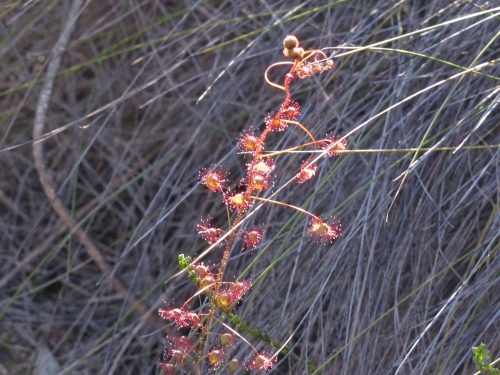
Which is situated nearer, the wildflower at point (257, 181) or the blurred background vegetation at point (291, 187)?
the wildflower at point (257, 181)

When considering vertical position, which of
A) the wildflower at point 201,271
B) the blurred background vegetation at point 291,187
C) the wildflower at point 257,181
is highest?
the wildflower at point 257,181

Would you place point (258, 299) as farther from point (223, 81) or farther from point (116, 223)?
point (116, 223)

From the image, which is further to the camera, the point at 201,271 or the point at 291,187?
the point at 291,187

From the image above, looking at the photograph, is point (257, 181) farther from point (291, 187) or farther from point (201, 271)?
point (291, 187)

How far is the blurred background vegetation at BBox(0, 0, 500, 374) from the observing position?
153cm

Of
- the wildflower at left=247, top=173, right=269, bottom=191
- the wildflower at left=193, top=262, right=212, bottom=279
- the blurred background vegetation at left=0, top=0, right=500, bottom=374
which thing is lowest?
the blurred background vegetation at left=0, top=0, right=500, bottom=374

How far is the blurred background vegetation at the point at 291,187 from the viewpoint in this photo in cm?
153

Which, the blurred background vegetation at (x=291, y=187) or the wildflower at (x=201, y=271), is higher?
Answer: the wildflower at (x=201, y=271)

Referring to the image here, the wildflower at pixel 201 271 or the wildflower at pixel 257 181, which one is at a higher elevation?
the wildflower at pixel 257 181

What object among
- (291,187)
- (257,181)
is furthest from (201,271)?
(291,187)

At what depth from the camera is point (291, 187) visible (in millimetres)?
1765

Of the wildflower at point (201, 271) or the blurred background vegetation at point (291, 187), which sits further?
the blurred background vegetation at point (291, 187)

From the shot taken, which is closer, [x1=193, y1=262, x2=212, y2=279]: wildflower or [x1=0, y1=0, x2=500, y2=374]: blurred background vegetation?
[x1=193, y1=262, x2=212, y2=279]: wildflower

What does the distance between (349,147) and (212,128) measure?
1.62ft
